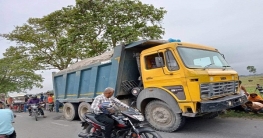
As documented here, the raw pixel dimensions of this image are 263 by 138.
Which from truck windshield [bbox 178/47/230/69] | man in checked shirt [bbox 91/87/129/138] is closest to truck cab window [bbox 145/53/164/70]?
truck windshield [bbox 178/47/230/69]

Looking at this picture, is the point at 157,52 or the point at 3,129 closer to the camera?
the point at 3,129

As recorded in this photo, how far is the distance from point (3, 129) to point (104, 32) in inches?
392

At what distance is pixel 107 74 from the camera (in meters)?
7.38

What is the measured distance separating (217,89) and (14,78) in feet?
79.9

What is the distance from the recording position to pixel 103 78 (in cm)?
755

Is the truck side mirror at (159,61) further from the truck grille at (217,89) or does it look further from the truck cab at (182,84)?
the truck grille at (217,89)

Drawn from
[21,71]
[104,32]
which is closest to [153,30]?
[104,32]

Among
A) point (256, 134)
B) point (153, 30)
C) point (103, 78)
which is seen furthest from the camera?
point (153, 30)

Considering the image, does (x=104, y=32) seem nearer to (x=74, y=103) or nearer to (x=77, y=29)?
(x=77, y=29)

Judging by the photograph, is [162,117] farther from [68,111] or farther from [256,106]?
[68,111]

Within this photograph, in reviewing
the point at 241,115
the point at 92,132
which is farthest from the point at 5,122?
the point at 241,115

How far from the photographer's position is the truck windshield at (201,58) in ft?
18.1

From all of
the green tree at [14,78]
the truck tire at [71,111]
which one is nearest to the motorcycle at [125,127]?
the truck tire at [71,111]

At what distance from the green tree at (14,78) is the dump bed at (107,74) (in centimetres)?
1488
